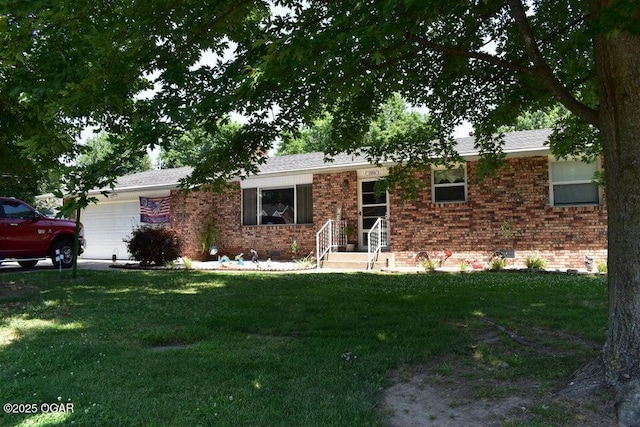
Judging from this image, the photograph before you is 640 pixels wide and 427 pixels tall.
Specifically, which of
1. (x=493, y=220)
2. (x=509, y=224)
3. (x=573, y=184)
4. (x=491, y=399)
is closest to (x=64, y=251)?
(x=493, y=220)

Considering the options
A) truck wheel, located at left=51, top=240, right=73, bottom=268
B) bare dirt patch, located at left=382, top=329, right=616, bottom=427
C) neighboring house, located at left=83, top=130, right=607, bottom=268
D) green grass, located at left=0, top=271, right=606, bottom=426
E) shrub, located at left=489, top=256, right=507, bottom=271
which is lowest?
bare dirt patch, located at left=382, top=329, right=616, bottom=427

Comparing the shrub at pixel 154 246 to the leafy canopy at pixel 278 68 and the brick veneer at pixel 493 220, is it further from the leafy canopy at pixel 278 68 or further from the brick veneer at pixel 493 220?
the leafy canopy at pixel 278 68

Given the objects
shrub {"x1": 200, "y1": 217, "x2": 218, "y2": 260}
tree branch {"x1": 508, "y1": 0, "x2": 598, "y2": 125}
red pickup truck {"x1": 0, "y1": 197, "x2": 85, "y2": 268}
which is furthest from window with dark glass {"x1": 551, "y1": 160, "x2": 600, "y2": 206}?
red pickup truck {"x1": 0, "y1": 197, "x2": 85, "y2": 268}

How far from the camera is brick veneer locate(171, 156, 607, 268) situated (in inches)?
487

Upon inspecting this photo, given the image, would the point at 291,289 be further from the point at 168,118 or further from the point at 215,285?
the point at 168,118

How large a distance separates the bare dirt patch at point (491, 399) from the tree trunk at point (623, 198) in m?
0.25

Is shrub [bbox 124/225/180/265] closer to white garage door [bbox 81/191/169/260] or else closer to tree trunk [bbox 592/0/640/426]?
white garage door [bbox 81/191/169/260]

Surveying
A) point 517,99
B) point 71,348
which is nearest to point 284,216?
point 517,99

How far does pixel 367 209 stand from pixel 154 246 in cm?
665

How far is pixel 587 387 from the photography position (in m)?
3.54

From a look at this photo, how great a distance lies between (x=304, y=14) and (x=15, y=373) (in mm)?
4641

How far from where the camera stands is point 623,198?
355cm

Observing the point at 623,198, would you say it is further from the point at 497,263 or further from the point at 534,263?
the point at 534,263

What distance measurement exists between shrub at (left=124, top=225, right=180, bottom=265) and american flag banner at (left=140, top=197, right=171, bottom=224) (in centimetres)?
389
